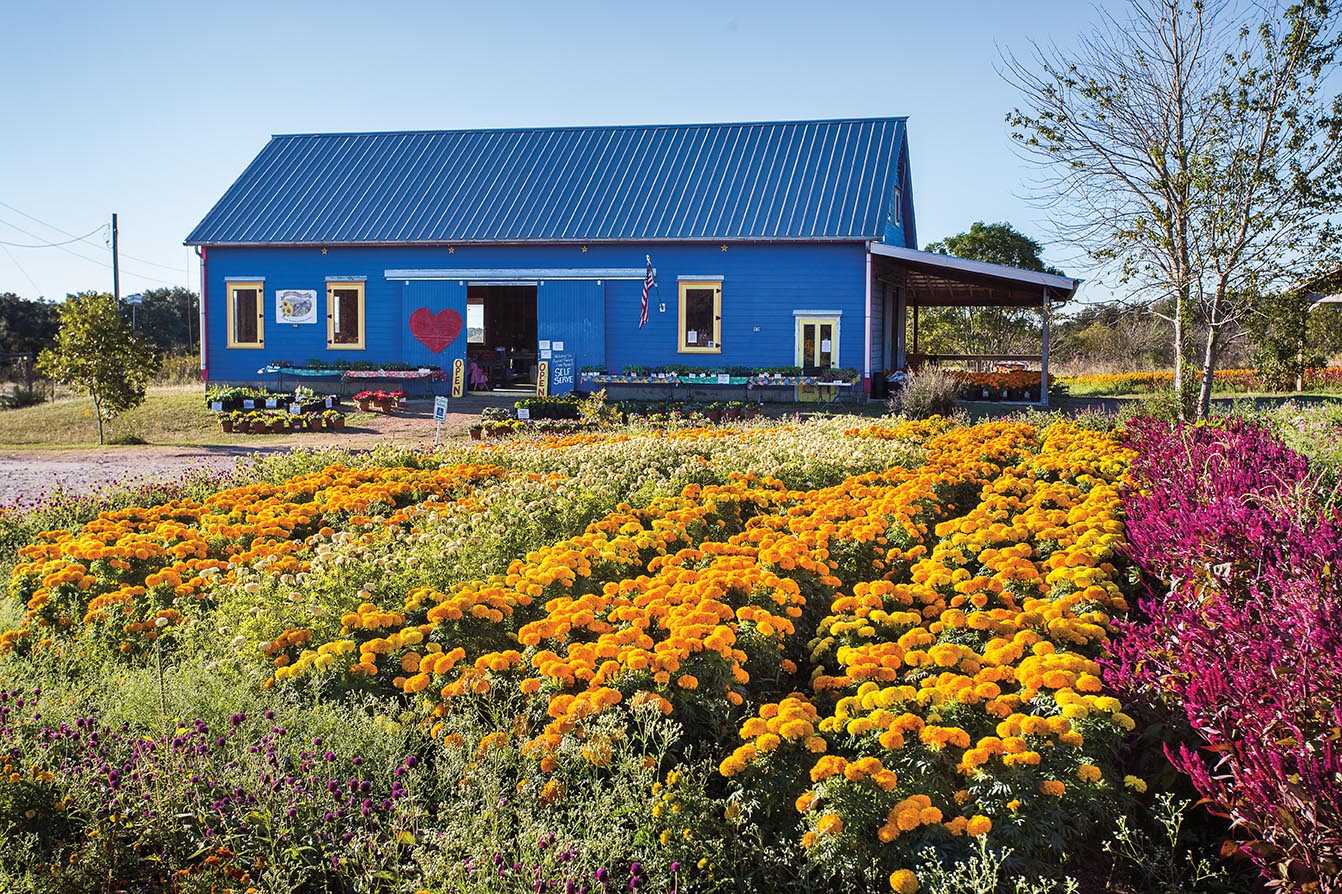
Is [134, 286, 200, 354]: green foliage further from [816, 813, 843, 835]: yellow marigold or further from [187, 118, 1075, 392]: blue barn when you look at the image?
[816, 813, 843, 835]: yellow marigold

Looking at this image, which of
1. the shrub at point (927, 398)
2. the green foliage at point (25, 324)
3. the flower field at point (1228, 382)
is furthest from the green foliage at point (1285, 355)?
the green foliage at point (25, 324)

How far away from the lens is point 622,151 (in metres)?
26.7

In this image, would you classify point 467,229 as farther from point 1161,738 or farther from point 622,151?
point 1161,738

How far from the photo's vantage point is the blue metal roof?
2348cm

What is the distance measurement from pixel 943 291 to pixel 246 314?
17057 mm

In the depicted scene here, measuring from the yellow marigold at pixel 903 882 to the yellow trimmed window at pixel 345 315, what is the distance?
23.5 meters

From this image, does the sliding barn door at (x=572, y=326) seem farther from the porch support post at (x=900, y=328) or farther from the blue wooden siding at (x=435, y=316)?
the porch support post at (x=900, y=328)

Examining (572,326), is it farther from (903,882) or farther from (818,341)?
(903,882)

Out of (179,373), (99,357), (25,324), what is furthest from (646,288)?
(25,324)

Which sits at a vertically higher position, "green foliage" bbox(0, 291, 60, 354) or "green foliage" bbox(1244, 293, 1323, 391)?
"green foliage" bbox(0, 291, 60, 354)

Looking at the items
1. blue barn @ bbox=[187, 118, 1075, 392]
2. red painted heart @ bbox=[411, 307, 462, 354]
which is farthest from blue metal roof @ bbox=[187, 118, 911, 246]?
red painted heart @ bbox=[411, 307, 462, 354]

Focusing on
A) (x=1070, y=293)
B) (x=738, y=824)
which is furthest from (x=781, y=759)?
(x=1070, y=293)

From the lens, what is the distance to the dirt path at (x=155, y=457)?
39.9ft

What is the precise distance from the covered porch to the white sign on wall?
41.5ft
